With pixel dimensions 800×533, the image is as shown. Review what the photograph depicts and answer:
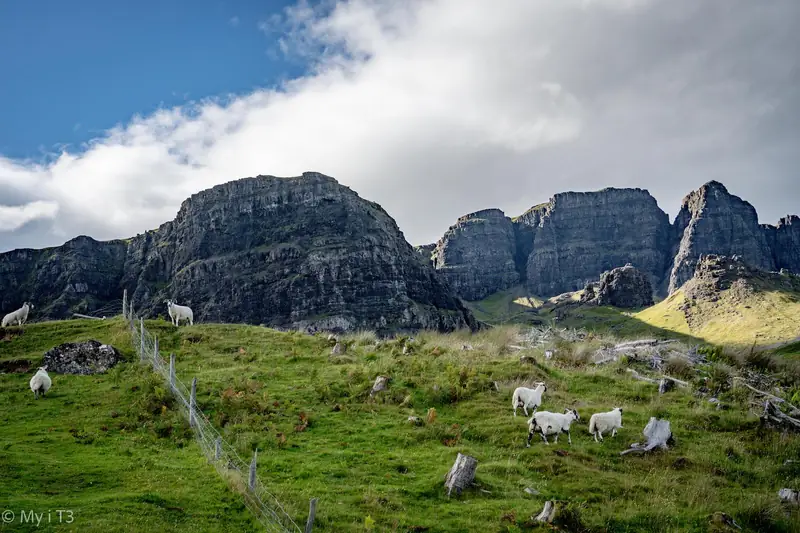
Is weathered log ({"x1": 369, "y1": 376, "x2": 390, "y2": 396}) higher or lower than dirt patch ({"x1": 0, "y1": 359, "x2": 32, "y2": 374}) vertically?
lower

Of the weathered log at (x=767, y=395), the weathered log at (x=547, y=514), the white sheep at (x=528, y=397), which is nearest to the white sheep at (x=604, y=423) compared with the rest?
the white sheep at (x=528, y=397)

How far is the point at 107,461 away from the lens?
16031 millimetres

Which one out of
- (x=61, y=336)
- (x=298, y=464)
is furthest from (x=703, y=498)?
(x=61, y=336)

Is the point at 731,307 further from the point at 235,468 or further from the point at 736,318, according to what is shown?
A: the point at 235,468

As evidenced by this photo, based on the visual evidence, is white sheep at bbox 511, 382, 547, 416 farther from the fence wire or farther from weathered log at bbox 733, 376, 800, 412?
the fence wire

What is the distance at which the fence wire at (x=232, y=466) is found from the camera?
42.1 feet

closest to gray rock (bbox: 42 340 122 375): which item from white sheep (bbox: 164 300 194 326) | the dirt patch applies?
the dirt patch

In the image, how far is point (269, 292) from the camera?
633 feet

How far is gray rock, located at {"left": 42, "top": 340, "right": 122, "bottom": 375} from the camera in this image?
26891 millimetres

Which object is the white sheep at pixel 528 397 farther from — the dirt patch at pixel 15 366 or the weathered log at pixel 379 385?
the dirt patch at pixel 15 366

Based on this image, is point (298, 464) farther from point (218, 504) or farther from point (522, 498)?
point (522, 498)

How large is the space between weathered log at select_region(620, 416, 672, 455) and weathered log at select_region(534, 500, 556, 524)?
6124mm

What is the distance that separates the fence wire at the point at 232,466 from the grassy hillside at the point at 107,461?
299mm

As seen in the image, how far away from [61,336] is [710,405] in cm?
3717
